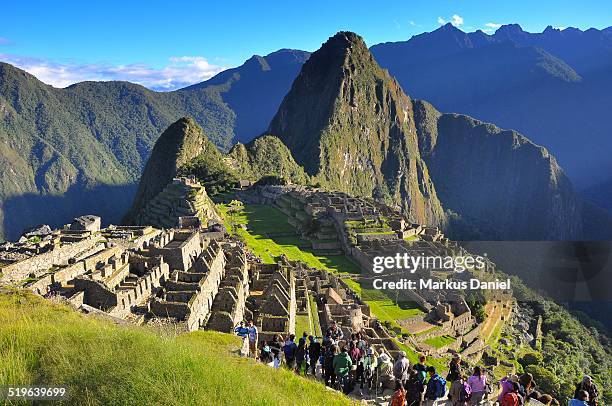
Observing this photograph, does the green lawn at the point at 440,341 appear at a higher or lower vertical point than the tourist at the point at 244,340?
lower

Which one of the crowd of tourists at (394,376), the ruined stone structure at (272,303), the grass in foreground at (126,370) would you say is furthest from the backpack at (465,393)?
the ruined stone structure at (272,303)

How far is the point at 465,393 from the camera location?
10789mm

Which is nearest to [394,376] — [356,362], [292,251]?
[356,362]

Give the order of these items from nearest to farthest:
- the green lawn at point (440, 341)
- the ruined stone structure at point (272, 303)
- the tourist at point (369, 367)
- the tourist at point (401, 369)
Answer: the tourist at point (401, 369)
the tourist at point (369, 367)
the ruined stone structure at point (272, 303)
the green lawn at point (440, 341)

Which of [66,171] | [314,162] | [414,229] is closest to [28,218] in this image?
[66,171]

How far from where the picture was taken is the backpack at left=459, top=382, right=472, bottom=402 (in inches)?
424

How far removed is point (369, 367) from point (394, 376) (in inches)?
29.4

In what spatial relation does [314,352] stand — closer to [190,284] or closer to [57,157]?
[190,284]

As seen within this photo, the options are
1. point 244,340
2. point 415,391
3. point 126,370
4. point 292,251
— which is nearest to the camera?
point 126,370

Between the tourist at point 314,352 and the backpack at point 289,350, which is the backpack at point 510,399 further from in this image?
the backpack at point 289,350

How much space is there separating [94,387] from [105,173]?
564 feet

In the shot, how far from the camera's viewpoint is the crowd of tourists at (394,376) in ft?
34.8

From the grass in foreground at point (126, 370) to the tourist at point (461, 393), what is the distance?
2805mm

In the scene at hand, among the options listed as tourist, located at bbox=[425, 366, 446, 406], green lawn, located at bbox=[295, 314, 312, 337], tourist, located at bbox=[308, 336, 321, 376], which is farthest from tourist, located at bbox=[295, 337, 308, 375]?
green lawn, located at bbox=[295, 314, 312, 337]
